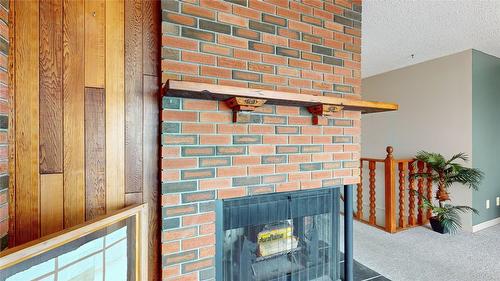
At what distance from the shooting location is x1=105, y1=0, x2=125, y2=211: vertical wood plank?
125 centimetres

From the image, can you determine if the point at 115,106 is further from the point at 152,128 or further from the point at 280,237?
the point at 280,237

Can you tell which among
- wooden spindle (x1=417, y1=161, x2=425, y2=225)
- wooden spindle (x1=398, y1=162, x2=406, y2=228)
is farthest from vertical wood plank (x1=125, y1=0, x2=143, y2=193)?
wooden spindle (x1=417, y1=161, x2=425, y2=225)

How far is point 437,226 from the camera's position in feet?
10.5

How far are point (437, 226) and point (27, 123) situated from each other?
4071 mm

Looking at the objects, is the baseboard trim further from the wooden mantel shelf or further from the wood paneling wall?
the wood paneling wall

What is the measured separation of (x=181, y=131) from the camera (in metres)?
1.33

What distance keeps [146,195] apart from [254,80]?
2.86 ft

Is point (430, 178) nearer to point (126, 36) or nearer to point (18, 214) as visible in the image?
point (126, 36)

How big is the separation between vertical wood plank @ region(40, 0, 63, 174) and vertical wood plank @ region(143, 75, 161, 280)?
0.37 m

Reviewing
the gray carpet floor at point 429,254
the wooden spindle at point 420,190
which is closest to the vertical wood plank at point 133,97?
A: the gray carpet floor at point 429,254

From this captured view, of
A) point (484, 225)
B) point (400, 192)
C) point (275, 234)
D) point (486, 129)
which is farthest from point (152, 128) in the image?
point (484, 225)

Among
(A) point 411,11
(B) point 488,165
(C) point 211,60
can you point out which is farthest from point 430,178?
(C) point 211,60

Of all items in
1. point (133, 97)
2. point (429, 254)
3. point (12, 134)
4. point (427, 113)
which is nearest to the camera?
point (12, 134)

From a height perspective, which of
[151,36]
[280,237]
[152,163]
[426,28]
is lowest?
[280,237]
